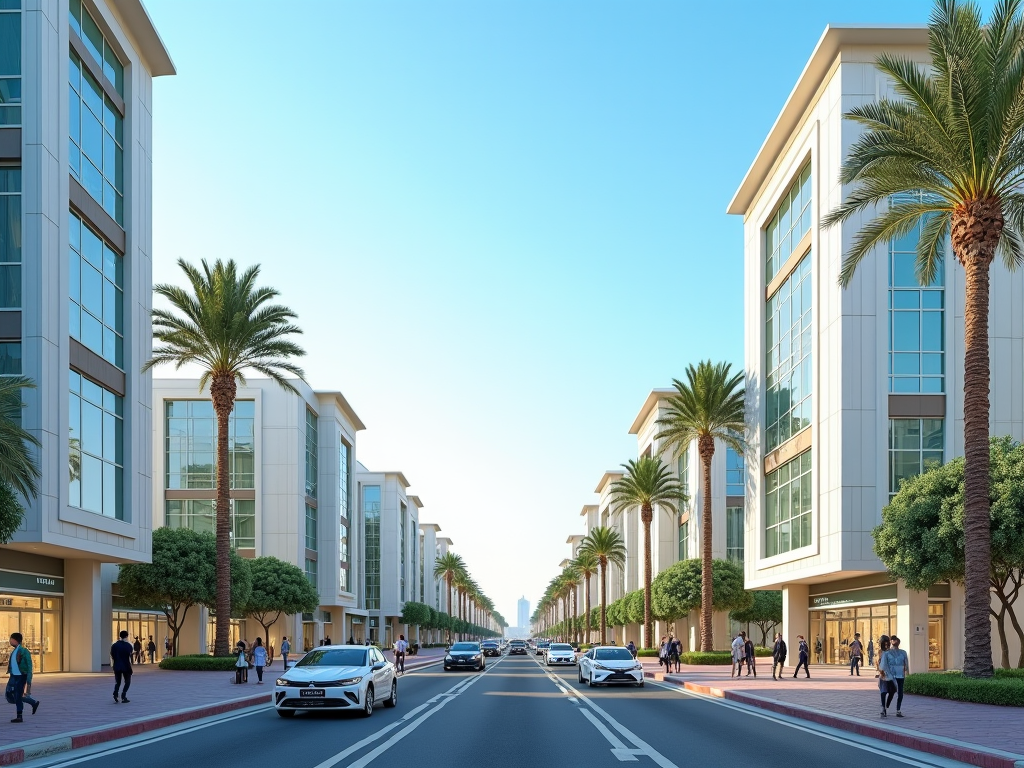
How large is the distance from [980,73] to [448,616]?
491 ft

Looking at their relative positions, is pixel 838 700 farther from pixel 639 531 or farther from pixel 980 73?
pixel 639 531

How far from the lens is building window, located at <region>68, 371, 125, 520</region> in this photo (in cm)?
3678

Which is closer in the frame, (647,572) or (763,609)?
(647,572)

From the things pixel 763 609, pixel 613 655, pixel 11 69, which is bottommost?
pixel 763 609

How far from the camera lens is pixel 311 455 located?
82938 mm

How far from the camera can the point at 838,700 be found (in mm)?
25938

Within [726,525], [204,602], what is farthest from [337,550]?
[204,602]

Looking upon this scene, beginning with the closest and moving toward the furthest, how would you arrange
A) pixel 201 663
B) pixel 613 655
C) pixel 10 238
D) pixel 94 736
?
pixel 94 736
pixel 10 238
pixel 613 655
pixel 201 663

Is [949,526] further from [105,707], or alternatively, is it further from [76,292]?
[76,292]

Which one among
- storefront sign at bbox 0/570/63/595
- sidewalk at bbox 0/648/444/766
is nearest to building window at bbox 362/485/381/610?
storefront sign at bbox 0/570/63/595

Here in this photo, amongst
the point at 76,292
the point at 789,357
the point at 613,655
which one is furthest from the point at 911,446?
the point at 76,292

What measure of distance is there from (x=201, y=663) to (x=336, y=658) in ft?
75.8

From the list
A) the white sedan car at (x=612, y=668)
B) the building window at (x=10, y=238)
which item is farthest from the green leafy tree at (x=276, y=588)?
the white sedan car at (x=612, y=668)

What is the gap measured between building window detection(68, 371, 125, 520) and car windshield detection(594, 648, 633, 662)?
59.1ft
